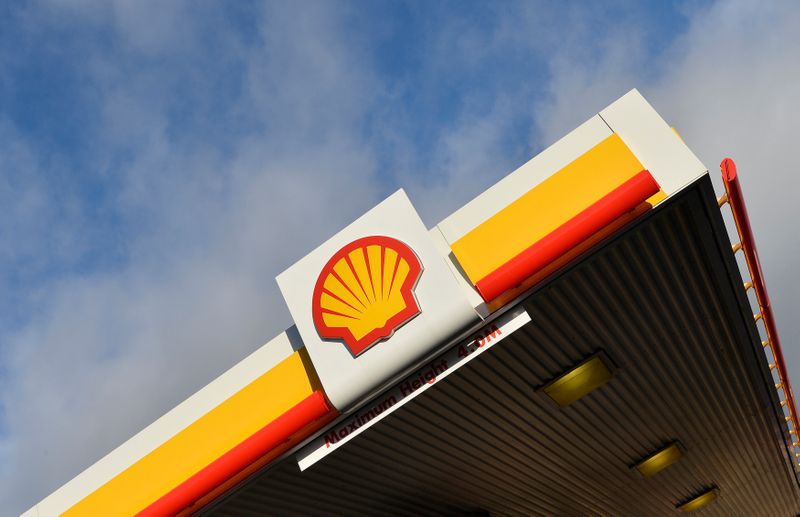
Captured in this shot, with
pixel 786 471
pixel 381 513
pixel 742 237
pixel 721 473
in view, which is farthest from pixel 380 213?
pixel 786 471

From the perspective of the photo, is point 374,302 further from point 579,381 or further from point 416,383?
point 579,381

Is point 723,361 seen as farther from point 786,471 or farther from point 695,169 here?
point 786,471

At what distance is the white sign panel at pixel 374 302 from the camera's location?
24.8ft

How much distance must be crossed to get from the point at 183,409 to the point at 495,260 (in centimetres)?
458

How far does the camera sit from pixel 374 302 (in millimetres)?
7836

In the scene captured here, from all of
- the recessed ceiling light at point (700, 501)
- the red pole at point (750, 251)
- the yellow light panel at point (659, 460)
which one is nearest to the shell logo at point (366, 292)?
the red pole at point (750, 251)

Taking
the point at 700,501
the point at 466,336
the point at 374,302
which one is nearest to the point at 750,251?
the point at 466,336

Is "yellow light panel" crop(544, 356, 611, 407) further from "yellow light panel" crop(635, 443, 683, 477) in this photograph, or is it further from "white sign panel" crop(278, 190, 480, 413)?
"yellow light panel" crop(635, 443, 683, 477)

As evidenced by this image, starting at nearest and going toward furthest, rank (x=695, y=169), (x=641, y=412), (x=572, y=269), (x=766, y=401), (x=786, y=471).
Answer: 1. (x=695, y=169)
2. (x=572, y=269)
3. (x=641, y=412)
4. (x=766, y=401)
5. (x=786, y=471)

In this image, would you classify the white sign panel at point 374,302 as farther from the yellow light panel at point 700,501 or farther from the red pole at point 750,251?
the yellow light panel at point 700,501

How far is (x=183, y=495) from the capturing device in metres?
7.81

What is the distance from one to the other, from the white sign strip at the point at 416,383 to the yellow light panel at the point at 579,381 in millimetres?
2717

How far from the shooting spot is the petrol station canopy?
7574 mm

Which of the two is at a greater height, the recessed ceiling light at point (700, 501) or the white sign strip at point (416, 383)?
the white sign strip at point (416, 383)
